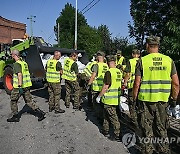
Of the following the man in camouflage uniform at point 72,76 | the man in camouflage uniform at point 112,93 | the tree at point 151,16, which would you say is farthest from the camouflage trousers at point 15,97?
the tree at point 151,16

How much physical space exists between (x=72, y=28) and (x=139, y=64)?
155ft

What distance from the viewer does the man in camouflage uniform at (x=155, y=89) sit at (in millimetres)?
3738

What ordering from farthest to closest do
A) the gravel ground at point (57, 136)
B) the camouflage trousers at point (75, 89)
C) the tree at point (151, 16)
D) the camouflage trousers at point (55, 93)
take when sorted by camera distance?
the tree at point (151, 16) < the camouflage trousers at point (75, 89) < the camouflage trousers at point (55, 93) < the gravel ground at point (57, 136)

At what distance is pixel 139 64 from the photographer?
3816mm

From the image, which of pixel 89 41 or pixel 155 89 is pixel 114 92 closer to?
pixel 155 89

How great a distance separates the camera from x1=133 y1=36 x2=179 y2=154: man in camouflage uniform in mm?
3738

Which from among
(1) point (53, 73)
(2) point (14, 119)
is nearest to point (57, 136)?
(2) point (14, 119)

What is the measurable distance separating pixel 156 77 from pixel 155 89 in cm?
18

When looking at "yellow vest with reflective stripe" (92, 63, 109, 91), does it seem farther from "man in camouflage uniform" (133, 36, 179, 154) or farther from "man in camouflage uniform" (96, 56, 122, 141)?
"man in camouflage uniform" (133, 36, 179, 154)

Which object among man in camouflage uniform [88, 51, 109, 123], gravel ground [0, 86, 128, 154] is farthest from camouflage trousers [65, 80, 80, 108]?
man in camouflage uniform [88, 51, 109, 123]

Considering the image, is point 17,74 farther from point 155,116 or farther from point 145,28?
point 145,28

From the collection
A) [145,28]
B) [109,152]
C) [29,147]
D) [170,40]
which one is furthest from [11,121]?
[145,28]

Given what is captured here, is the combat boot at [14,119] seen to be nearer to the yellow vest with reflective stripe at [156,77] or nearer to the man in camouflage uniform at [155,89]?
the man in camouflage uniform at [155,89]

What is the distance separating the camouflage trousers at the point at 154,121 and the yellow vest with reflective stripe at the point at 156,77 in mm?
112
